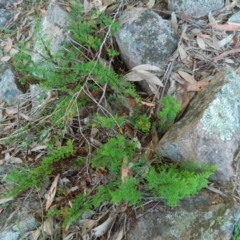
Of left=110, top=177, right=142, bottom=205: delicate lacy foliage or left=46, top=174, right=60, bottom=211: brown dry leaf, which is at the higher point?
left=110, top=177, right=142, bottom=205: delicate lacy foliage

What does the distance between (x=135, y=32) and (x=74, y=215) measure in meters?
1.04

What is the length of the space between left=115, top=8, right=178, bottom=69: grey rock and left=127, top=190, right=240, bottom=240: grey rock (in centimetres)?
79

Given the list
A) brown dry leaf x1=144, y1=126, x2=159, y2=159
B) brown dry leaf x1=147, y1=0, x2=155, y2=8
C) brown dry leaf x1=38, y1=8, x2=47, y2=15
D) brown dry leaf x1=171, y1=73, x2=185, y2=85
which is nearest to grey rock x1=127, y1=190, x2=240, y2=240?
brown dry leaf x1=144, y1=126, x2=159, y2=159

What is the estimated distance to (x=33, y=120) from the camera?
7.52 feet

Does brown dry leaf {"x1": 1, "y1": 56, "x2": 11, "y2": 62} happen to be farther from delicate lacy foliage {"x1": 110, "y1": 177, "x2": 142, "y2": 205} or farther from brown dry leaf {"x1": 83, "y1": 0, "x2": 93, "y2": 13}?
delicate lacy foliage {"x1": 110, "y1": 177, "x2": 142, "y2": 205}

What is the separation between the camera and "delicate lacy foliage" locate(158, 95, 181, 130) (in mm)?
1849

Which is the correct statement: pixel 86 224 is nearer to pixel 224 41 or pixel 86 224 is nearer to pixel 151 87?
pixel 151 87

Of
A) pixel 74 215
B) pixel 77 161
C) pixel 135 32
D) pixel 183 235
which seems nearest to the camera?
pixel 183 235

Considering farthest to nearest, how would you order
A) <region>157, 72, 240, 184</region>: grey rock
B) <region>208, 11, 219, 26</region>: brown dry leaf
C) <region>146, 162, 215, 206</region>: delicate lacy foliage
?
<region>208, 11, 219, 26</region>: brown dry leaf < <region>157, 72, 240, 184</region>: grey rock < <region>146, 162, 215, 206</region>: delicate lacy foliage

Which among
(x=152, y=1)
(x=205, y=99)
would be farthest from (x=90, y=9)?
(x=205, y=99)

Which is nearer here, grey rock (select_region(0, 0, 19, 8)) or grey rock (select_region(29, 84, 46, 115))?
grey rock (select_region(29, 84, 46, 115))

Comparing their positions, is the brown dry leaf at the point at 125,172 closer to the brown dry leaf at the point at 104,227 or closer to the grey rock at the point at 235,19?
the brown dry leaf at the point at 104,227

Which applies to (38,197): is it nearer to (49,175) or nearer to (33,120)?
(49,175)

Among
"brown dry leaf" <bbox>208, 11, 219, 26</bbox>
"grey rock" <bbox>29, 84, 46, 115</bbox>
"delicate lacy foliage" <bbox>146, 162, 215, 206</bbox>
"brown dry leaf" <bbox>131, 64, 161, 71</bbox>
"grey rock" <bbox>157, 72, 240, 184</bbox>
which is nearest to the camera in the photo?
"delicate lacy foliage" <bbox>146, 162, 215, 206</bbox>
